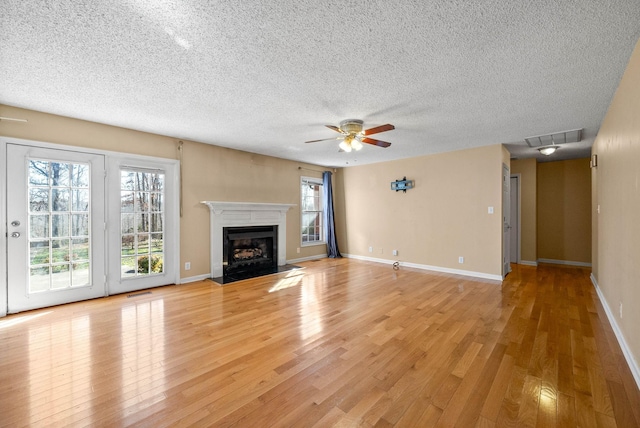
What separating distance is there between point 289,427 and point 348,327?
1.45 m

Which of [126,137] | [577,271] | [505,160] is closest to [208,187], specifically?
Answer: [126,137]

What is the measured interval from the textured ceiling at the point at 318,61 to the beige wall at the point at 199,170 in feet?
0.86

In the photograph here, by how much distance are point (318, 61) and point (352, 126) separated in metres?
1.48

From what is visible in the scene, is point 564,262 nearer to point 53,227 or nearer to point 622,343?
point 622,343

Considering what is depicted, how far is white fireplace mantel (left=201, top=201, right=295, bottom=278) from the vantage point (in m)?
5.19

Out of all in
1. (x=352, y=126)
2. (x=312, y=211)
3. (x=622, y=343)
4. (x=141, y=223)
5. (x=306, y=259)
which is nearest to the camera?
(x=622, y=343)

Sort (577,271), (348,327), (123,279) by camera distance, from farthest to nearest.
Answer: (577,271) → (123,279) → (348,327)

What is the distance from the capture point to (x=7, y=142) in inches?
130

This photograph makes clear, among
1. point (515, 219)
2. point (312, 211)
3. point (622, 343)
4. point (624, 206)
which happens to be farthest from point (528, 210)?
point (312, 211)

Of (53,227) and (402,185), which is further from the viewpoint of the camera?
(402,185)

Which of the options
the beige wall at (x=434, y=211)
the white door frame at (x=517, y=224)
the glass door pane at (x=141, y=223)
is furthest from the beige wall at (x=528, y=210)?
the glass door pane at (x=141, y=223)

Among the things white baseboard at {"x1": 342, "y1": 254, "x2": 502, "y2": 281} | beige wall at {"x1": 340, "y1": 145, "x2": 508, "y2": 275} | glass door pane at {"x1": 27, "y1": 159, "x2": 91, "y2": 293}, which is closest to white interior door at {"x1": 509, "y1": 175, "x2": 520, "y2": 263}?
beige wall at {"x1": 340, "y1": 145, "x2": 508, "y2": 275}

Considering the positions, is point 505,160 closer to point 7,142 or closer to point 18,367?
point 18,367

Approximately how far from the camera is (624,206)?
2.48m
